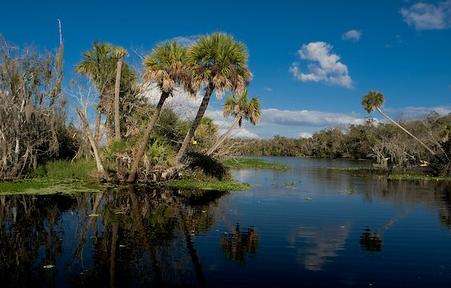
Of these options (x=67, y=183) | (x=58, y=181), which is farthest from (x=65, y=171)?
(x=67, y=183)

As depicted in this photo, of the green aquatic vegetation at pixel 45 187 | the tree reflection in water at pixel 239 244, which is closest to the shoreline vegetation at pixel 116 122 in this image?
the green aquatic vegetation at pixel 45 187

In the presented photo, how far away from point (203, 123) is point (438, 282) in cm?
5047

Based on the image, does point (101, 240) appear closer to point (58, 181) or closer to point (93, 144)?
point (58, 181)

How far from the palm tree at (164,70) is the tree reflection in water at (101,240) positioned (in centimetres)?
714

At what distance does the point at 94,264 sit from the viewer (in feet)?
40.4

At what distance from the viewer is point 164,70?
3119cm

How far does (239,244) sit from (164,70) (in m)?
18.0

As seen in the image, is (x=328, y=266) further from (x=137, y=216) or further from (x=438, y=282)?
(x=137, y=216)

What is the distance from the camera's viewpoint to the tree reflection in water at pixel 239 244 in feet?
45.9

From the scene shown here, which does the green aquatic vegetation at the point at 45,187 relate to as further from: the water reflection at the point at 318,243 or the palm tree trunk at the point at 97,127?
the water reflection at the point at 318,243

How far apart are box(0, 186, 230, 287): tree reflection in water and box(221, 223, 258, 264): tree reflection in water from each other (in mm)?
1040

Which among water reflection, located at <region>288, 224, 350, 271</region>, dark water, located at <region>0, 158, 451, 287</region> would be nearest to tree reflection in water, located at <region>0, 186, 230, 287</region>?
dark water, located at <region>0, 158, 451, 287</region>

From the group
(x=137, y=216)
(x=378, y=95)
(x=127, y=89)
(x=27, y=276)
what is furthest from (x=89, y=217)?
(x=378, y=95)

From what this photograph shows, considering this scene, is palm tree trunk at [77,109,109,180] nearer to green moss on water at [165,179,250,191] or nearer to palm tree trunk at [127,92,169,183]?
palm tree trunk at [127,92,169,183]
